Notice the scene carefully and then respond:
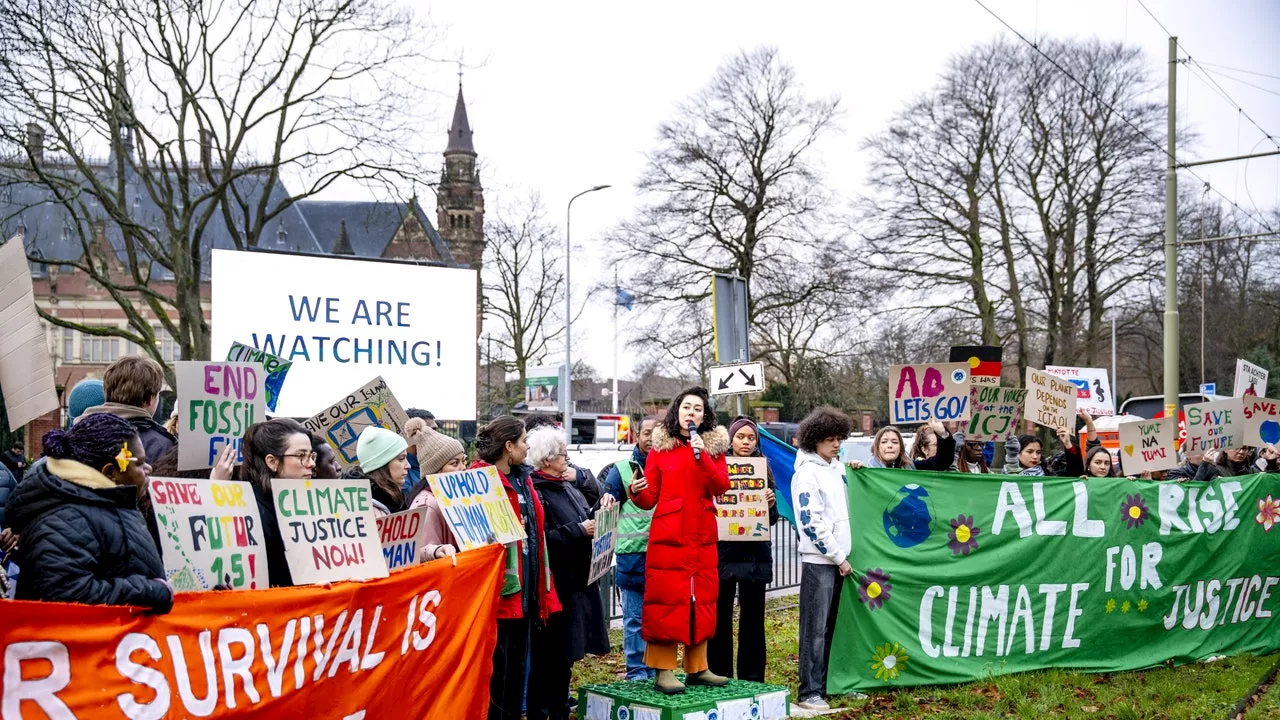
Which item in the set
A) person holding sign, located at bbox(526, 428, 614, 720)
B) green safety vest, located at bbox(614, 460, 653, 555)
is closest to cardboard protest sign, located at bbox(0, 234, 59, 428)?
person holding sign, located at bbox(526, 428, 614, 720)

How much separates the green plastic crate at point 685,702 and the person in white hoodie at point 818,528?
858 millimetres

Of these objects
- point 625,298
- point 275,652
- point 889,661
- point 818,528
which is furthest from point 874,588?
point 625,298

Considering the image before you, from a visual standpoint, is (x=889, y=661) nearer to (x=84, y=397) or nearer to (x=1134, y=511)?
(x=1134, y=511)

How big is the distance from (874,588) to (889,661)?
1.67 feet

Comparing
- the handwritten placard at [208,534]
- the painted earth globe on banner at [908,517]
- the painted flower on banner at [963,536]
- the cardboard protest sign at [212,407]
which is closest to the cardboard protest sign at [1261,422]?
the painted flower on banner at [963,536]

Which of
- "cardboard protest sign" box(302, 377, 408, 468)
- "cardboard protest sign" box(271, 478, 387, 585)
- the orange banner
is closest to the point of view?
the orange banner

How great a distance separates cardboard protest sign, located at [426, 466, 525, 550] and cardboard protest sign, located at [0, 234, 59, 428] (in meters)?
1.72

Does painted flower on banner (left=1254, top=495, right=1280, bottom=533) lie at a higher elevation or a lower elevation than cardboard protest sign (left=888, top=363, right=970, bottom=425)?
lower

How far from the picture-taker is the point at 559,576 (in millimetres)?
6918

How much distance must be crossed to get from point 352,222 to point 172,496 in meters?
82.0

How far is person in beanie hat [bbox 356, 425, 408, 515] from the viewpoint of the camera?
20.4ft

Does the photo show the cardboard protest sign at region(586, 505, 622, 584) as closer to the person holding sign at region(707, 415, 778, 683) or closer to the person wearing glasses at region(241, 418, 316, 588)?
the person holding sign at region(707, 415, 778, 683)

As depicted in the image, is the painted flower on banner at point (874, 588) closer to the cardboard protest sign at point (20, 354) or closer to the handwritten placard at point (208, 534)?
the handwritten placard at point (208, 534)

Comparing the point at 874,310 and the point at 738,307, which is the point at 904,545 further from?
the point at 874,310
